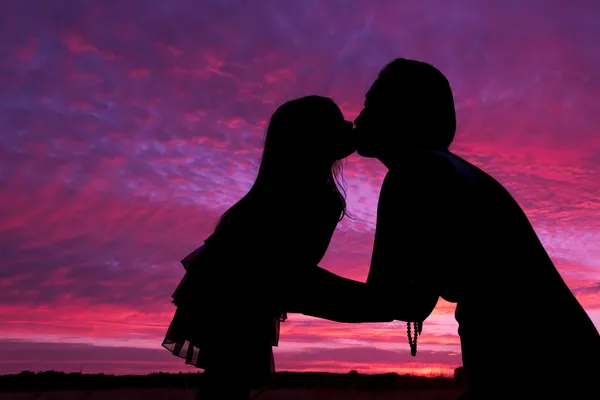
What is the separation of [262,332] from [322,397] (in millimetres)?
10861

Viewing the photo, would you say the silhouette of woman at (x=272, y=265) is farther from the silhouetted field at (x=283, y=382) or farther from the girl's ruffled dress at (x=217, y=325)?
the silhouetted field at (x=283, y=382)

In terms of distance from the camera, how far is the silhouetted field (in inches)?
530

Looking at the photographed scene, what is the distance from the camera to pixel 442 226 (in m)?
1.96

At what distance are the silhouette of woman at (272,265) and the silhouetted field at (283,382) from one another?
10.7 m

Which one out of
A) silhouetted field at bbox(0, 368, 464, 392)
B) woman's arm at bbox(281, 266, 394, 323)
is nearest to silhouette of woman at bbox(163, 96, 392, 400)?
woman's arm at bbox(281, 266, 394, 323)

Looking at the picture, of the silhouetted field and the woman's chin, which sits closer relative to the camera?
the woman's chin

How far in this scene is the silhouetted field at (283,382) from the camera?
1345 centimetres

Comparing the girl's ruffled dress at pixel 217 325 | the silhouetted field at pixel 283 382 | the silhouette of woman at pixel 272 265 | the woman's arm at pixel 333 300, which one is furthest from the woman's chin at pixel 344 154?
the silhouetted field at pixel 283 382

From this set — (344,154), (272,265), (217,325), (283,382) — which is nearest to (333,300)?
(272,265)

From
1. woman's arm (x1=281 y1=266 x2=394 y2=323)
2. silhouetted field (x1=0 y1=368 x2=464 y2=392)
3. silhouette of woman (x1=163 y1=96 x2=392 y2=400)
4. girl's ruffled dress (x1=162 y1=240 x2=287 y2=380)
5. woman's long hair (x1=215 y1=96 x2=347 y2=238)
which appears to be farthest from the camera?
silhouetted field (x1=0 y1=368 x2=464 y2=392)

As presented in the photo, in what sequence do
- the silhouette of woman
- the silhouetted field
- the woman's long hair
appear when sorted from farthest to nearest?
the silhouetted field → the woman's long hair → the silhouette of woman

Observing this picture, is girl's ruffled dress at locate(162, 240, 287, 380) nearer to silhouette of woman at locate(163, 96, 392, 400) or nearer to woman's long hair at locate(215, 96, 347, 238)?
silhouette of woman at locate(163, 96, 392, 400)

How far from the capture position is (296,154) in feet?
11.3

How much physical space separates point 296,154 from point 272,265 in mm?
791
